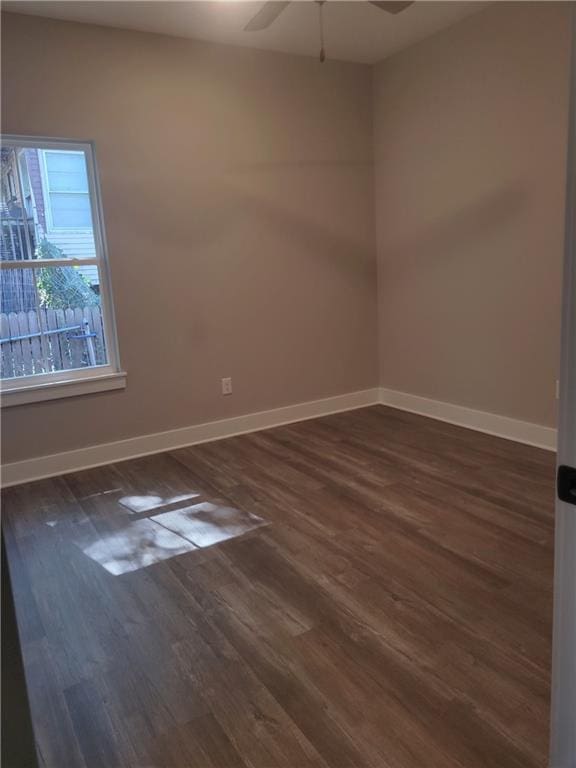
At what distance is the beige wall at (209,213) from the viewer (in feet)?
11.5

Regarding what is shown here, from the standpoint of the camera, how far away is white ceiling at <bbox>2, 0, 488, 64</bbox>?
10.6ft

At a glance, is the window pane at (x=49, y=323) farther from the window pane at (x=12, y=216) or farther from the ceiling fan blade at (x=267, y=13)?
the ceiling fan blade at (x=267, y=13)

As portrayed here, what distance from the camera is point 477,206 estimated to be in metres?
3.89

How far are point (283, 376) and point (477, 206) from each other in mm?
1864

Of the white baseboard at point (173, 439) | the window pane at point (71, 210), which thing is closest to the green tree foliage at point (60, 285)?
the window pane at point (71, 210)

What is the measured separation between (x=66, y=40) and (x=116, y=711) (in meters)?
3.54

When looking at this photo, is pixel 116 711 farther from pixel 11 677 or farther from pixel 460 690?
pixel 460 690

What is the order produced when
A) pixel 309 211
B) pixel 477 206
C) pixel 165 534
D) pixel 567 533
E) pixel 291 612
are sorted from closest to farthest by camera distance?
pixel 567 533 < pixel 291 612 < pixel 165 534 < pixel 477 206 < pixel 309 211

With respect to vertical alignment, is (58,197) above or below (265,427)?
above

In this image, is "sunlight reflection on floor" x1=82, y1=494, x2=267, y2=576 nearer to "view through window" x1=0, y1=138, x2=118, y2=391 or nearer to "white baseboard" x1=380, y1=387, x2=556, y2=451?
"view through window" x1=0, y1=138, x2=118, y2=391

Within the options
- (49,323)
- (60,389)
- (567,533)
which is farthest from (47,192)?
(567,533)

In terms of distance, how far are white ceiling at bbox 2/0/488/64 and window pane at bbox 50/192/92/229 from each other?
995mm

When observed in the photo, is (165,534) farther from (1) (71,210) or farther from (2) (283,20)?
(2) (283,20)

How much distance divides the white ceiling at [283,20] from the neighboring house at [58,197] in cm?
79
